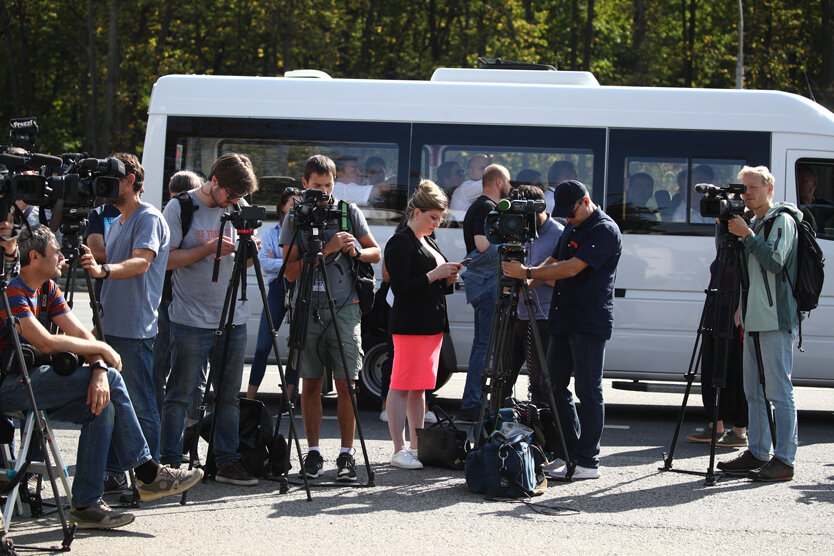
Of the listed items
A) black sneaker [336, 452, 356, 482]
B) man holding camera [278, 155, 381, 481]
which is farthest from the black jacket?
black sneaker [336, 452, 356, 482]

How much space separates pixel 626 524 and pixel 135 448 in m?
2.71

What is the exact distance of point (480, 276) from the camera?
8633 millimetres

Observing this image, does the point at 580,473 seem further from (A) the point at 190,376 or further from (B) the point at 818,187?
(B) the point at 818,187

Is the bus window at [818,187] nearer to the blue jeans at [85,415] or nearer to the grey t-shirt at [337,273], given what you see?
the grey t-shirt at [337,273]

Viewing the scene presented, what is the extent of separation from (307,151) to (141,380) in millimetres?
4239

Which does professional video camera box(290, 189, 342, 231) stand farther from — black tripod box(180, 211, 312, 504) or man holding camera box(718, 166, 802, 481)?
man holding camera box(718, 166, 802, 481)

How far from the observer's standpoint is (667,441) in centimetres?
872

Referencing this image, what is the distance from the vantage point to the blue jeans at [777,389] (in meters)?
7.05

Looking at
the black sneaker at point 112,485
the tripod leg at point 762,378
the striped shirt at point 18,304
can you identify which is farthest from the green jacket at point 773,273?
the striped shirt at point 18,304

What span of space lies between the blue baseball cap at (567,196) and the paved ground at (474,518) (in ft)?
5.85

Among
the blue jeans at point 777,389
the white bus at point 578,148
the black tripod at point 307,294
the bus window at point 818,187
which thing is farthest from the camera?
the white bus at point 578,148

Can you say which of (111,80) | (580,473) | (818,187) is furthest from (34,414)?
(111,80)

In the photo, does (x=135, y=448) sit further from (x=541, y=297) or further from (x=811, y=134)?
(x=811, y=134)

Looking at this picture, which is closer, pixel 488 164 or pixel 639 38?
pixel 488 164
